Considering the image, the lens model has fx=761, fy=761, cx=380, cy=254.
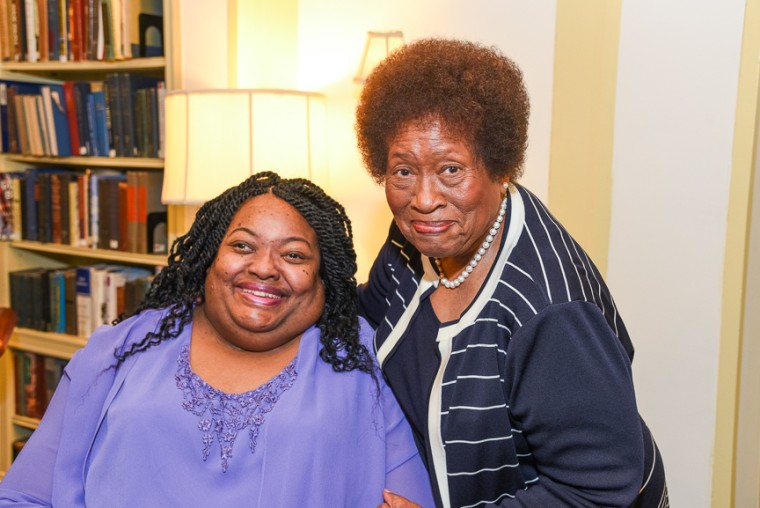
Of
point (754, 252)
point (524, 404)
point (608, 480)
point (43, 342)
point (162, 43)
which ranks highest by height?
point (162, 43)

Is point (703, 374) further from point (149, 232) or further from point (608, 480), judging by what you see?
point (149, 232)

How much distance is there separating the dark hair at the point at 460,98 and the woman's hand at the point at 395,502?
26.3 inches

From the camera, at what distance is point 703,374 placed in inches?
88.0

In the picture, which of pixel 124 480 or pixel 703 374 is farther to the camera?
pixel 703 374

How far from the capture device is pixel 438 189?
1.36m

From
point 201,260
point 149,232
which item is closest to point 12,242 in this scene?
point 149,232

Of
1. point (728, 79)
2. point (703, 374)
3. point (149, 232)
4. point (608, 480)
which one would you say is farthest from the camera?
point (149, 232)

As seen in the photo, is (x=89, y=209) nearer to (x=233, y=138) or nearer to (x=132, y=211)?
(x=132, y=211)

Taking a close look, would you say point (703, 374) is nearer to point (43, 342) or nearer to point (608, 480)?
point (608, 480)

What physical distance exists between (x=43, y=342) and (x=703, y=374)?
113 inches

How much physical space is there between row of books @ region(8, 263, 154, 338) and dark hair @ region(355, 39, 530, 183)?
7.32ft

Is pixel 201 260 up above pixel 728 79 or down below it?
below

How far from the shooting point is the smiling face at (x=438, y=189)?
4.40ft

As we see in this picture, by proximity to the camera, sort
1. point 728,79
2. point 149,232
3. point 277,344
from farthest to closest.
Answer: point 149,232, point 728,79, point 277,344
